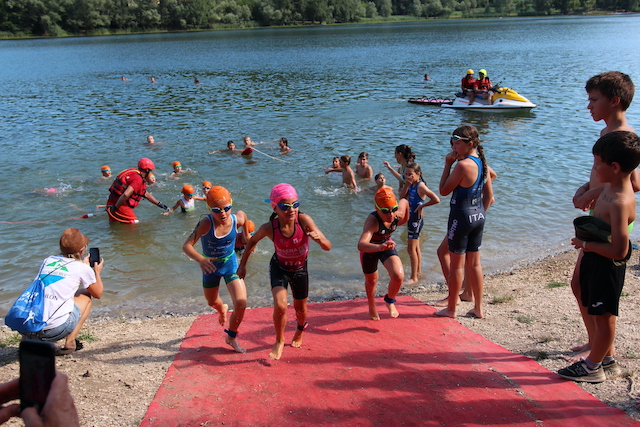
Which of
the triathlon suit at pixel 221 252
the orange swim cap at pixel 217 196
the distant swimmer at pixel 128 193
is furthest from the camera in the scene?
the distant swimmer at pixel 128 193

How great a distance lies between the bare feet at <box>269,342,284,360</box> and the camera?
16.8 ft

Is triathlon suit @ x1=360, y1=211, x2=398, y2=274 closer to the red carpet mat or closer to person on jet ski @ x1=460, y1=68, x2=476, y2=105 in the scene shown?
the red carpet mat

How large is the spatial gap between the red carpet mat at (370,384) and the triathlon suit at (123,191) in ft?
19.2

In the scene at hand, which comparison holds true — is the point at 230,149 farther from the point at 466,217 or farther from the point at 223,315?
the point at 466,217

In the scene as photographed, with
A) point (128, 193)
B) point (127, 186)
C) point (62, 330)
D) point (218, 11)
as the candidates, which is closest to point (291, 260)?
point (62, 330)

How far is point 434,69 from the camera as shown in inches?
1549

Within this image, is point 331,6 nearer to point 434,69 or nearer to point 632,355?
point 434,69

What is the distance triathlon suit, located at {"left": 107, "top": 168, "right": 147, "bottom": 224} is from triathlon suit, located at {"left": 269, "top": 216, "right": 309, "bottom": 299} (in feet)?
21.9

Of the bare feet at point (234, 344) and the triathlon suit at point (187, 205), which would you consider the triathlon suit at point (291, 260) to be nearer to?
the bare feet at point (234, 344)

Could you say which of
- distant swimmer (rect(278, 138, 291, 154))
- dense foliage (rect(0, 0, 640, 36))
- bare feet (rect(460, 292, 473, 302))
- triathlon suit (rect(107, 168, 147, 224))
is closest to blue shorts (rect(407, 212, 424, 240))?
bare feet (rect(460, 292, 473, 302))

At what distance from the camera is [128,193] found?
10.7 meters

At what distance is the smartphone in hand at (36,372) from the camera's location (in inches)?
70.1

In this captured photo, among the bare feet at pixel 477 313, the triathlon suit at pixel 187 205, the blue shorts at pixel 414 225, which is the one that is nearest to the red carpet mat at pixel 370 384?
the bare feet at pixel 477 313

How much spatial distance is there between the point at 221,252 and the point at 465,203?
2811mm
